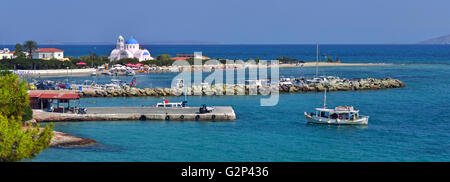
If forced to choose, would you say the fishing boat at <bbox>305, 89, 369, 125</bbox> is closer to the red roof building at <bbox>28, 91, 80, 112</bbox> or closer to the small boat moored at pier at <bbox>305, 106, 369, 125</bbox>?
the small boat moored at pier at <bbox>305, 106, 369, 125</bbox>

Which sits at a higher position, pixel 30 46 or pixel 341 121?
pixel 30 46

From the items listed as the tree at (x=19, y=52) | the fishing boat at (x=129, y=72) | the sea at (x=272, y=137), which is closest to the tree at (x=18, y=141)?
the sea at (x=272, y=137)

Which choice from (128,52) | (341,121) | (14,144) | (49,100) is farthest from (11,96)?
(128,52)

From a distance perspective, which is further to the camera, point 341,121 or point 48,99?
point 48,99

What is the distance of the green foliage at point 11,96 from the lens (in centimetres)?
2912

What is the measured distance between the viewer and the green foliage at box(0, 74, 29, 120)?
95.6 feet

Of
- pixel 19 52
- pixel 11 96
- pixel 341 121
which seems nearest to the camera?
pixel 11 96

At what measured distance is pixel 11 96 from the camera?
97.5ft

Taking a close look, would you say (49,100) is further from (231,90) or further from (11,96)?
(231,90)

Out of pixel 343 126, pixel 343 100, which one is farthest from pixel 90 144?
pixel 343 100

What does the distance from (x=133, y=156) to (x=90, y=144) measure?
4.07 metres

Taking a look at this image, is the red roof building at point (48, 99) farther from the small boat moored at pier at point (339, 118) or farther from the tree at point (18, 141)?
the small boat moored at pier at point (339, 118)
